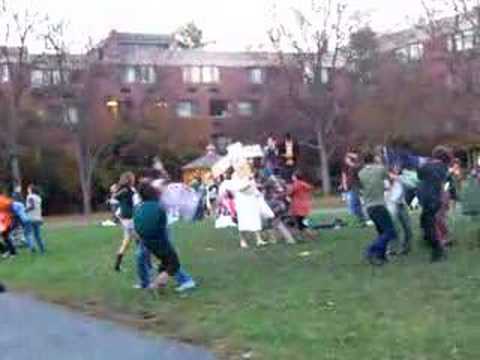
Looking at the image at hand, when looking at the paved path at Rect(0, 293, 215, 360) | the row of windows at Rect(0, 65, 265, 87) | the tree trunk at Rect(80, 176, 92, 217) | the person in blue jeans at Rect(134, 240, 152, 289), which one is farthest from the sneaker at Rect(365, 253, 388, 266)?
the row of windows at Rect(0, 65, 265, 87)

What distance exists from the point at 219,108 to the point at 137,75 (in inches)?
414

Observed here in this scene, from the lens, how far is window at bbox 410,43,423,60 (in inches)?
2827

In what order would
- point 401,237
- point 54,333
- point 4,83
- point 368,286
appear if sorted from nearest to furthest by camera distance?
point 54,333 → point 368,286 → point 401,237 → point 4,83

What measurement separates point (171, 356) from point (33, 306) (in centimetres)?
510

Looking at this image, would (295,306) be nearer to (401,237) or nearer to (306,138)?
(401,237)

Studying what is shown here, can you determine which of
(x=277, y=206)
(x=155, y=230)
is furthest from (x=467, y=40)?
(x=155, y=230)

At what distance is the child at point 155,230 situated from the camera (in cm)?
1352

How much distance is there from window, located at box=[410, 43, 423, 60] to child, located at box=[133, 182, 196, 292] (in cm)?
5820

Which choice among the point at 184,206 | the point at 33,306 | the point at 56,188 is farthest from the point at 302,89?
Result: the point at 33,306

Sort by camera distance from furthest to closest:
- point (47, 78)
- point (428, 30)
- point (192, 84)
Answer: point (192, 84) < point (47, 78) < point (428, 30)

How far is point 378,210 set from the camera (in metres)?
15.2

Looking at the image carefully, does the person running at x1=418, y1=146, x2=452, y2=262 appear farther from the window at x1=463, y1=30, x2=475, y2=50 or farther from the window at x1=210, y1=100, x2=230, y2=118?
the window at x1=210, y1=100, x2=230, y2=118

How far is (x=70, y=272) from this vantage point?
59.1ft

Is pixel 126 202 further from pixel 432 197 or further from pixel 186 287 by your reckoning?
pixel 432 197
